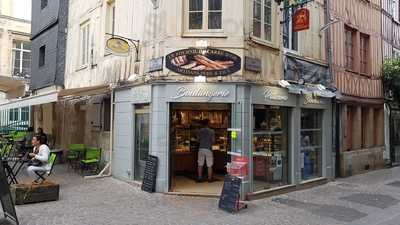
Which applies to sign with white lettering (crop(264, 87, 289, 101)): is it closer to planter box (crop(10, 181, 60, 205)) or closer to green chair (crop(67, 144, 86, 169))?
planter box (crop(10, 181, 60, 205))

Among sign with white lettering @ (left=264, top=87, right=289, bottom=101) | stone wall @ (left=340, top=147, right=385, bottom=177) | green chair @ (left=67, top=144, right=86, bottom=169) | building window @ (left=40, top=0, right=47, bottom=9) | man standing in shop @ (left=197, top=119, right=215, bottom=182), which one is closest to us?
sign with white lettering @ (left=264, top=87, right=289, bottom=101)

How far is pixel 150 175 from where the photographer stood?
996cm

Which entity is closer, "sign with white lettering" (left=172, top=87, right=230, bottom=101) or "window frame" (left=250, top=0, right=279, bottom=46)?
"sign with white lettering" (left=172, top=87, right=230, bottom=101)

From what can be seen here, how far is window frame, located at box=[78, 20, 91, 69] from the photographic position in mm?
14719

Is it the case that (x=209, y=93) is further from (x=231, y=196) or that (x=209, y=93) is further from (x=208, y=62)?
(x=231, y=196)

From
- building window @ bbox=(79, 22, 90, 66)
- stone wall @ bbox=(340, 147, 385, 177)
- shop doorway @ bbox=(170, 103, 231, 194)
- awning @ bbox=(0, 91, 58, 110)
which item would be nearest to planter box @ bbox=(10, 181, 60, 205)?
awning @ bbox=(0, 91, 58, 110)

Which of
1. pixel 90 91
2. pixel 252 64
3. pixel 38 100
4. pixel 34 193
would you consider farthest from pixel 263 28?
pixel 38 100

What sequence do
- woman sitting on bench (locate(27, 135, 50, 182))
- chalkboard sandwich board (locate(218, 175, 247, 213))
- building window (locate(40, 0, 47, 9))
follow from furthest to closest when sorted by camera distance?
building window (locate(40, 0, 47, 9))
woman sitting on bench (locate(27, 135, 50, 182))
chalkboard sandwich board (locate(218, 175, 247, 213))

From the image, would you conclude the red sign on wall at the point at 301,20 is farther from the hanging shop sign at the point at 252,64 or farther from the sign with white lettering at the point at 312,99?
the hanging shop sign at the point at 252,64

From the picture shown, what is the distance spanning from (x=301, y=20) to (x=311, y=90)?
6.33 feet

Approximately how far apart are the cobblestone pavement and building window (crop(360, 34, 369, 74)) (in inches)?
237

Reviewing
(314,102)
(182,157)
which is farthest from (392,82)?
(182,157)

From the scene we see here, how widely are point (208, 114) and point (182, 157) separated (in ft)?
5.19

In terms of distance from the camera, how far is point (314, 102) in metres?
12.2
